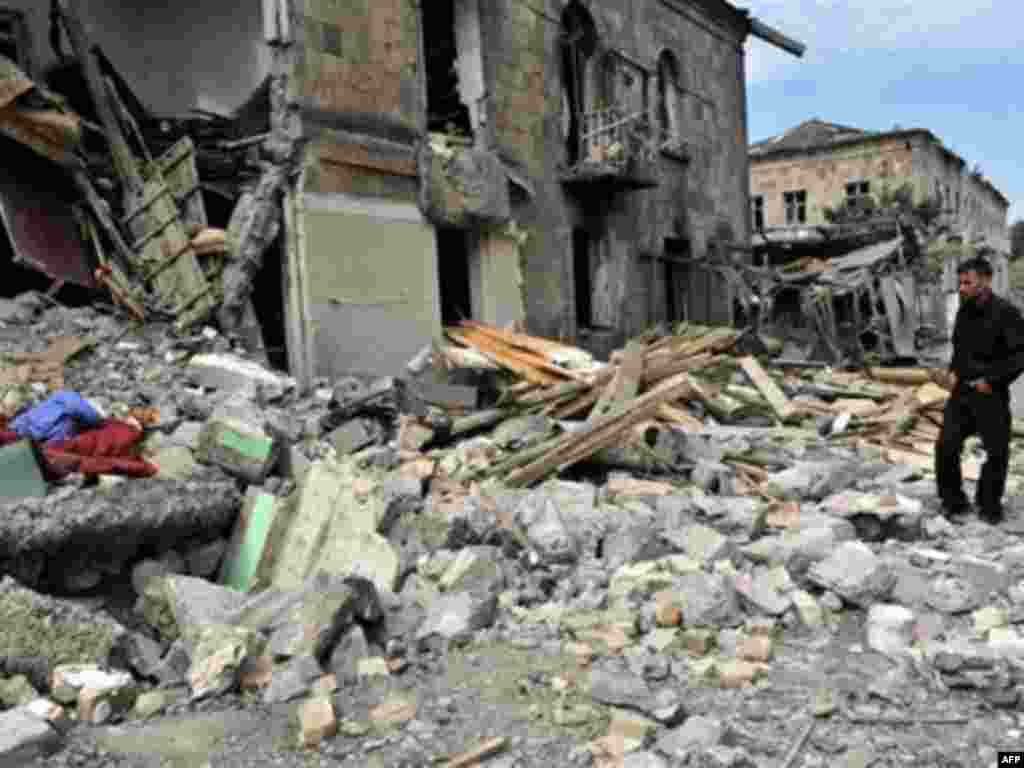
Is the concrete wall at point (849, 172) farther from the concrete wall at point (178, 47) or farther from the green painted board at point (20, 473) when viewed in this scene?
the green painted board at point (20, 473)

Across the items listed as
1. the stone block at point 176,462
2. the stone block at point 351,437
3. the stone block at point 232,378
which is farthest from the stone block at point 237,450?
the stone block at point 232,378

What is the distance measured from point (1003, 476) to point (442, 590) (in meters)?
3.69

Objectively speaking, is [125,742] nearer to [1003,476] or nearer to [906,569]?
[906,569]

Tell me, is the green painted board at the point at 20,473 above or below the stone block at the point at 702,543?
above

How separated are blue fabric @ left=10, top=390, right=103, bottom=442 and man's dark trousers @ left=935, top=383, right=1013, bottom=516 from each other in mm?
5624

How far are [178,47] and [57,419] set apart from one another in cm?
682

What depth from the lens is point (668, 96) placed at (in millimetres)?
17469

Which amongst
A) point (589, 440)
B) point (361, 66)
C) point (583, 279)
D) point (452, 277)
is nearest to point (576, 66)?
point (583, 279)

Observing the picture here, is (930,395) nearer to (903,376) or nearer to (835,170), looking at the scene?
(903,376)

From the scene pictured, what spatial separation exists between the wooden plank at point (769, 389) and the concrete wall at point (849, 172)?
25383 mm

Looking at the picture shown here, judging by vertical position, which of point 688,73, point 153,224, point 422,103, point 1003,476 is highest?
point 688,73

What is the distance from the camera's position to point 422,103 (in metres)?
11.4

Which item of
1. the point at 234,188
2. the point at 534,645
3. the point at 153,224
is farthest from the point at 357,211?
the point at 534,645

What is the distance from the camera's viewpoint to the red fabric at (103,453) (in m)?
5.60
